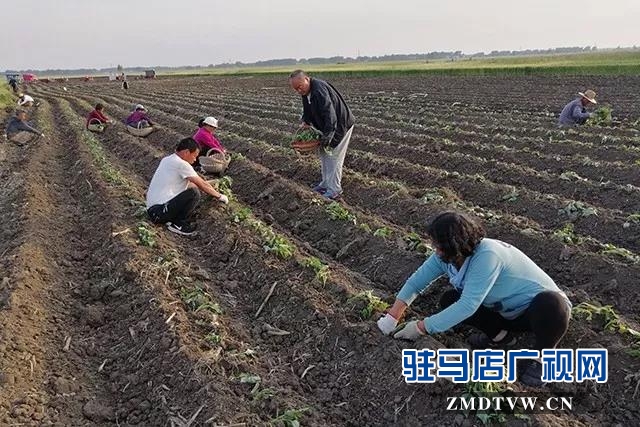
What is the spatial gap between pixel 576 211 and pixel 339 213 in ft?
9.63

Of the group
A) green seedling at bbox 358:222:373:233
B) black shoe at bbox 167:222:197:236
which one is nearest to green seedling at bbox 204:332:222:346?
green seedling at bbox 358:222:373:233

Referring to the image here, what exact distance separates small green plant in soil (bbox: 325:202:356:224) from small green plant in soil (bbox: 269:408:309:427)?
3524 mm

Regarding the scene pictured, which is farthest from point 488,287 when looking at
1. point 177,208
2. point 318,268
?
point 177,208

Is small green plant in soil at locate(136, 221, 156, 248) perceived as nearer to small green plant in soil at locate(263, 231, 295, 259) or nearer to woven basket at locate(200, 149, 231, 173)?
small green plant in soil at locate(263, 231, 295, 259)

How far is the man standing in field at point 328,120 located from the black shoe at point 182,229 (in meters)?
2.07

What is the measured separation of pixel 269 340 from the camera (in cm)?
489

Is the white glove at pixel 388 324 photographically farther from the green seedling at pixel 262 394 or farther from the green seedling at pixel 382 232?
the green seedling at pixel 382 232

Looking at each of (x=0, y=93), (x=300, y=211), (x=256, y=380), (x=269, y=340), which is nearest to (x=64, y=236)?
(x=300, y=211)

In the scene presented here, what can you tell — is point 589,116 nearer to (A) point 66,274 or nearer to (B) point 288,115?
(B) point 288,115

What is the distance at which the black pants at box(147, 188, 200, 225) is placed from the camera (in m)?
7.29

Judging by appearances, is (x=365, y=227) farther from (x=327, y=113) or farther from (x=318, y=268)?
(x=327, y=113)

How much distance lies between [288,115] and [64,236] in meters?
12.2

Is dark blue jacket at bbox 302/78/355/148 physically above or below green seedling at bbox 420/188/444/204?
above

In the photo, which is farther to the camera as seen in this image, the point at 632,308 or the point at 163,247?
the point at 163,247
